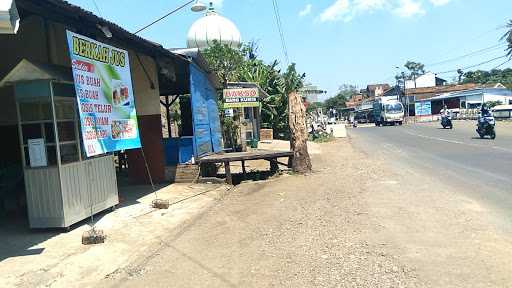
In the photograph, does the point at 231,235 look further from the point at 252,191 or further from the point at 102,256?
the point at 252,191

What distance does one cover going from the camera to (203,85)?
15.3m

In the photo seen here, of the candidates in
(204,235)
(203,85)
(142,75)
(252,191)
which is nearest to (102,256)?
(204,235)

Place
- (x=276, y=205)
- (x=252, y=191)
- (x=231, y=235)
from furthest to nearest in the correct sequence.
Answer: (x=252, y=191) → (x=276, y=205) → (x=231, y=235)

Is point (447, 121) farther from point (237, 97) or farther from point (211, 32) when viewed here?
point (237, 97)

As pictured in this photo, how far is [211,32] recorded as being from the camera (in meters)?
32.5

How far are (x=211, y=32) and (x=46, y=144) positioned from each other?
2576 cm

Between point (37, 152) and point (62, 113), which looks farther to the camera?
point (62, 113)

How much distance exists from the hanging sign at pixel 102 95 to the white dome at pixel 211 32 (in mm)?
23148

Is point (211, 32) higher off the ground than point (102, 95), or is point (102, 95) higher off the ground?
point (211, 32)

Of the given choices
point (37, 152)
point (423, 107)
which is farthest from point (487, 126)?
point (423, 107)

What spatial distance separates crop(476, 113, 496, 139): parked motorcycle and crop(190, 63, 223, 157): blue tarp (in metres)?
14.3

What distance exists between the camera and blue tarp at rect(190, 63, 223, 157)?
45.5 feet

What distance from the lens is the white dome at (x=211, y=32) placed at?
32469 millimetres

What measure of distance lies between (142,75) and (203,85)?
2.52 metres
